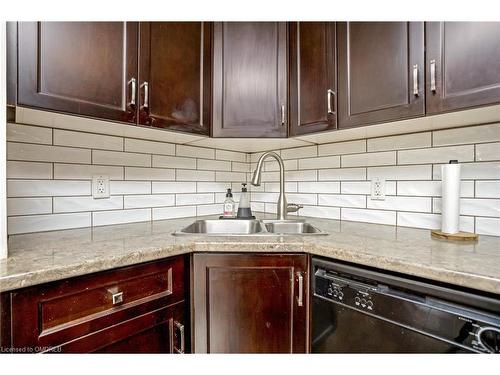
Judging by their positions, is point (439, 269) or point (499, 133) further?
point (499, 133)

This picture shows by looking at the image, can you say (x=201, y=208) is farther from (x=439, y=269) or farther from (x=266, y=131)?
(x=439, y=269)

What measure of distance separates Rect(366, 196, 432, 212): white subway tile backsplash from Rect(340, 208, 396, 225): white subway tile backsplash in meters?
0.03

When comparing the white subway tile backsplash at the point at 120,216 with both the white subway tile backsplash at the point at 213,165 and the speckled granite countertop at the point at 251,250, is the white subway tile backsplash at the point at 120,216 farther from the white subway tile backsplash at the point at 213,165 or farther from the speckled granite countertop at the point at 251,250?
the white subway tile backsplash at the point at 213,165

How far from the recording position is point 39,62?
2.85 feet

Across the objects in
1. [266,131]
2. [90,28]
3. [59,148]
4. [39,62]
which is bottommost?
[59,148]

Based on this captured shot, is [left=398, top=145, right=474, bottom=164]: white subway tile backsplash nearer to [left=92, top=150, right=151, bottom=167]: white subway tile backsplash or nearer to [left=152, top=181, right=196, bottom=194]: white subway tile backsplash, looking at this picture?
[left=152, top=181, right=196, bottom=194]: white subway tile backsplash

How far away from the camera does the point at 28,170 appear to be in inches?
44.3

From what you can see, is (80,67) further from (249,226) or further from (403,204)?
(403,204)

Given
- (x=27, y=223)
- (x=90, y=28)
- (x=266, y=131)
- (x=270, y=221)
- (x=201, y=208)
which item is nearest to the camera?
(x=90, y=28)

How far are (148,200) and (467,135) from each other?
1.59 metres

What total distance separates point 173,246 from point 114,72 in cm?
72

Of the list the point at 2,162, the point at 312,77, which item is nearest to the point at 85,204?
the point at 2,162

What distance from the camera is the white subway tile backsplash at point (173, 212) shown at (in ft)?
4.98
